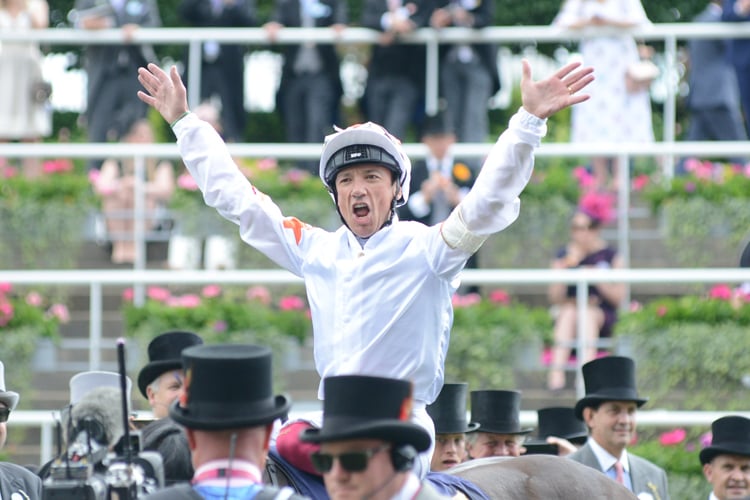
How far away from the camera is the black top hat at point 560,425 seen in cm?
975

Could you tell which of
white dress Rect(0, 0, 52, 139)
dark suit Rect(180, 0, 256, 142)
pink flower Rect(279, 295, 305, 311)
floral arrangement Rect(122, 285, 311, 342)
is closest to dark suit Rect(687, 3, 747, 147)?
dark suit Rect(180, 0, 256, 142)

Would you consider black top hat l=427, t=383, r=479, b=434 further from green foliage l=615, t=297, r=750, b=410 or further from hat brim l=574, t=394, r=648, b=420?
green foliage l=615, t=297, r=750, b=410

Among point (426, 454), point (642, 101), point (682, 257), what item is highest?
point (642, 101)

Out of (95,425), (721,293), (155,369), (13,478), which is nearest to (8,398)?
(13,478)

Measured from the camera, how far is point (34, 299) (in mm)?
12742

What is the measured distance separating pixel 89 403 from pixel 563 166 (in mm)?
9222

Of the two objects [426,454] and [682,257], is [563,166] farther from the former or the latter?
[426,454]

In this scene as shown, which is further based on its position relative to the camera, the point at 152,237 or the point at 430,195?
the point at 152,237

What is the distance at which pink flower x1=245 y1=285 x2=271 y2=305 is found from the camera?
12.3 m

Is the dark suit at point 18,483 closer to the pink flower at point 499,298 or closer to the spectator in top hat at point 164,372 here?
the spectator in top hat at point 164,372

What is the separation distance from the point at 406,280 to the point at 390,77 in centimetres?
865

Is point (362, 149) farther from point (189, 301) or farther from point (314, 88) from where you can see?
point (314, 88)

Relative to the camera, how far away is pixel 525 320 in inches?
472

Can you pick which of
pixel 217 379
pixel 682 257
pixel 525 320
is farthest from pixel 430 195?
pixel 217 379
